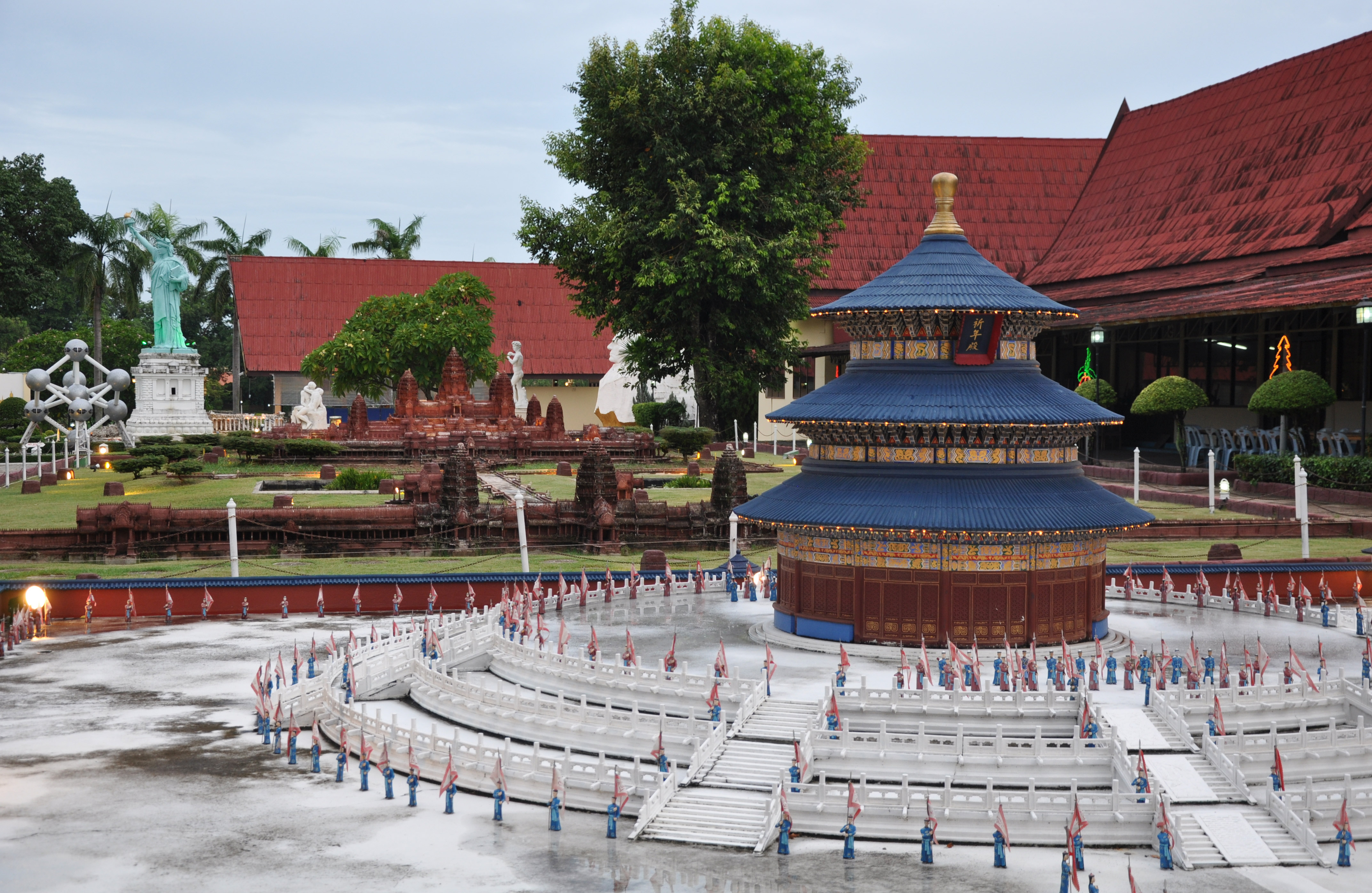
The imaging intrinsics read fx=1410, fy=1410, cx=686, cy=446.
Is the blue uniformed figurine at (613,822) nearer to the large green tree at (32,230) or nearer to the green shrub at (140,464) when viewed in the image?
the green shrub at (140,464)

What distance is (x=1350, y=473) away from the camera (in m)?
45.0

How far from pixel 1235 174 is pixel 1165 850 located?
55.3m

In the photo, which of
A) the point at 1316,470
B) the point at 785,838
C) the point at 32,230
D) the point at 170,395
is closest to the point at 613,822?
the point at 785,838

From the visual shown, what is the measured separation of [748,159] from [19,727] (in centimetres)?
4510

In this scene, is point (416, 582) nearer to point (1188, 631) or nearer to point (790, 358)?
point (1188, 631)

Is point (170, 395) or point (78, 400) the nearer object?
point (78, 400)

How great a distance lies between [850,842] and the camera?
18531mm

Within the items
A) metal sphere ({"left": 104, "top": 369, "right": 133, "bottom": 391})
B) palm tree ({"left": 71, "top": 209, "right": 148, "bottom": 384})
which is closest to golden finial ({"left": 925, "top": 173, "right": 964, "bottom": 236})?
metal sphere ({"left": 104, "top": 369, "right": 133, "bottom": 391})

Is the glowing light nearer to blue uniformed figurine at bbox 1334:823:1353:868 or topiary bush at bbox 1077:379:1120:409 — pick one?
blue uniformed figurine at bbox 1334:823:1353:868

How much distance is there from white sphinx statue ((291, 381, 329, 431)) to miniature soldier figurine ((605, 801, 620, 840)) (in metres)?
60.9

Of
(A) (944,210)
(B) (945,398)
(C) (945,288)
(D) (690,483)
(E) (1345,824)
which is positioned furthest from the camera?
(D) (690,483)

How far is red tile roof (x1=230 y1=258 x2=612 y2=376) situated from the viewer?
310ft

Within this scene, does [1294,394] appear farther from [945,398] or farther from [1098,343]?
[945,398]

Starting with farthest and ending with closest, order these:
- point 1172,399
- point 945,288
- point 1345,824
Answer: point 1172,399 → point 945,288 → point 1345,824
